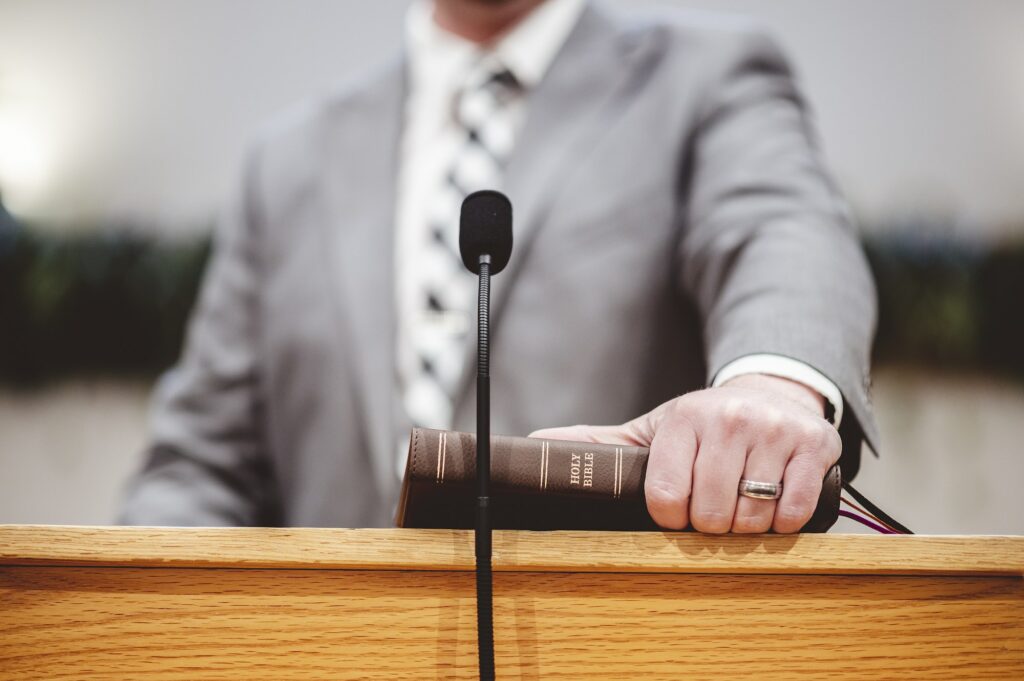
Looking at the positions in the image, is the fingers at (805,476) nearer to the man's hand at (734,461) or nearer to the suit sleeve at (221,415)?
the man's hand at (734,461)

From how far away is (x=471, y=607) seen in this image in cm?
39

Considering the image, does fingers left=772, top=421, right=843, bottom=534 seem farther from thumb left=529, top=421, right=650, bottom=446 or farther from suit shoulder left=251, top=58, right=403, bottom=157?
suit shoulder left=251, top=58, right=403, bottom=157

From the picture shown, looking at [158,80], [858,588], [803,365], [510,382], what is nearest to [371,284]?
[510,382]

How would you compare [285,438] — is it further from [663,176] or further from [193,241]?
[193,241]

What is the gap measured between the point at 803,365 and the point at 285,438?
68 cm

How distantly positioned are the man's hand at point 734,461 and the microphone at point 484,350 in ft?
0.32

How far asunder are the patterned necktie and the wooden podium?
50cm

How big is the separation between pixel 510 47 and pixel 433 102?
129mm

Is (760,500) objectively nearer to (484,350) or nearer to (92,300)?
(484,350)

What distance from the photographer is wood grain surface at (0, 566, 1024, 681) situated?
0.39 m

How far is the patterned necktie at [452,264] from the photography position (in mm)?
929

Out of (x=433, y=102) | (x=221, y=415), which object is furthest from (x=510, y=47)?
(x=221, y=415)

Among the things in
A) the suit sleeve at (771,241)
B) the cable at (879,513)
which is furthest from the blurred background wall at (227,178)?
the cable at (879,513)

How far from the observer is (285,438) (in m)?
1.01
